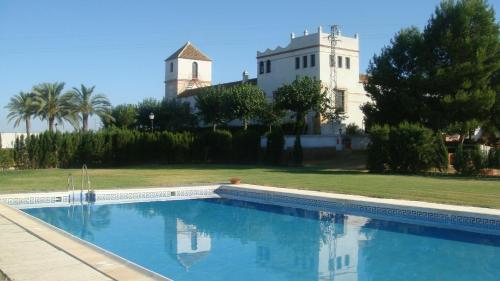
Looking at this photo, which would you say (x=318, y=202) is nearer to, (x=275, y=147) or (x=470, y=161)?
(x=470, y=161)

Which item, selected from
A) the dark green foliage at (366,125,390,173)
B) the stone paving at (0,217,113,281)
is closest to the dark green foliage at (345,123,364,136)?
the dark green foliage at (366,125,390,173)

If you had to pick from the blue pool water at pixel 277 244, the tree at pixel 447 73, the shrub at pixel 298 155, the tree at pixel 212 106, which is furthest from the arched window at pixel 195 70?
the blue pool water at pixel 277 244

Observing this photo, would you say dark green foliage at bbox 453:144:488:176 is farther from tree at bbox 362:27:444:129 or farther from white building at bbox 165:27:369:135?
white building at bbox 165:27:369:135

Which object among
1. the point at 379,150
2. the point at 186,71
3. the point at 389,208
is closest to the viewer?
the point at 389,208

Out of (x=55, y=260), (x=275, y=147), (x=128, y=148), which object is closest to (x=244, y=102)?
(x=275, y=147)

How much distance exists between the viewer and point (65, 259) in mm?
7086

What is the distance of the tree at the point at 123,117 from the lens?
2051 inches

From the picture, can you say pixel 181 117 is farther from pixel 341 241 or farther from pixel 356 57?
pixel 341 241

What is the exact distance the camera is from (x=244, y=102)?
40.8 meters

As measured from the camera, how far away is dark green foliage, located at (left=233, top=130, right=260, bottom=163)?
122 ft

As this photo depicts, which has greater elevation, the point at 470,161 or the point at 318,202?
the point at 470,161

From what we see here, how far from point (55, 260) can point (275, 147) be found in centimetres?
2866

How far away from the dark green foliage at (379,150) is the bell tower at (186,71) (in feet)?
125

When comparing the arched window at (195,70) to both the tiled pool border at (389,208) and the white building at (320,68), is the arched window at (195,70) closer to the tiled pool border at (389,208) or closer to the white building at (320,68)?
the white building at (320,68)
